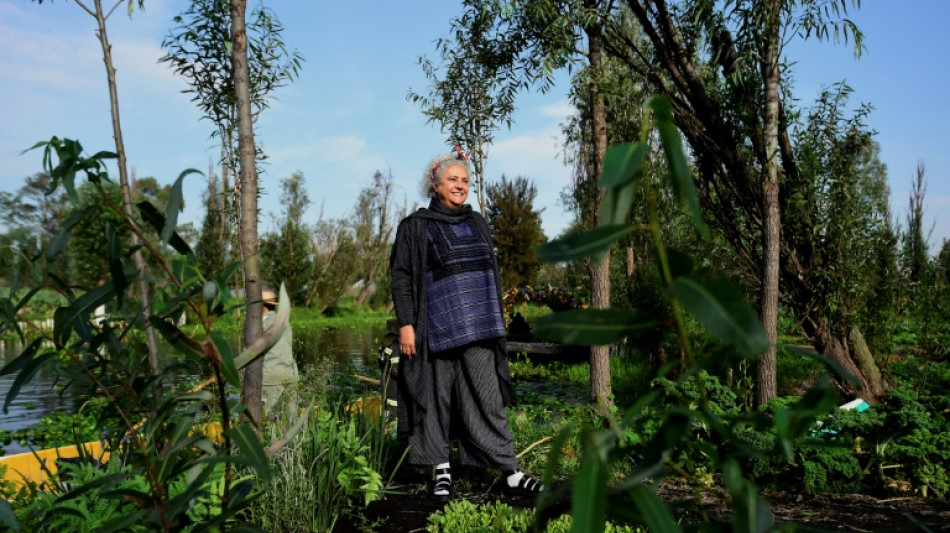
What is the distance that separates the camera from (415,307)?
417 centimetres

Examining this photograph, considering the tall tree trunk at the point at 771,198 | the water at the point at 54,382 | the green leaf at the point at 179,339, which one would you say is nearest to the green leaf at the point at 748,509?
the green leaf at the point at 179,339

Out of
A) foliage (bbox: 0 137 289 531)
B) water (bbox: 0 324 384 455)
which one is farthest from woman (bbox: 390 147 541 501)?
foliage (bbox: 0 137 289 531)

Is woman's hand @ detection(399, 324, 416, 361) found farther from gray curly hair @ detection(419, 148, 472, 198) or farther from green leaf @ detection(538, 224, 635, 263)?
green leaf @ detection(538, 224, 635, 263)

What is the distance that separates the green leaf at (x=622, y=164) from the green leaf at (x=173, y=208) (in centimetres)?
50

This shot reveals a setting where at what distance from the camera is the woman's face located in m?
4.22

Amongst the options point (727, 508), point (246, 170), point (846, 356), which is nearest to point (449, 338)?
point (246, 170)

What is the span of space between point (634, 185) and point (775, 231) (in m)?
6.24

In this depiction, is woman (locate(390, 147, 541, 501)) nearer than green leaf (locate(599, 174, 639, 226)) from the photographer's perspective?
No

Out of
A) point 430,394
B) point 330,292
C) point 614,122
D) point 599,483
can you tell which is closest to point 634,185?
point 599,483

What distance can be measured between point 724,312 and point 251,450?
0.54 m

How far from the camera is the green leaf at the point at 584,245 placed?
0.56 m

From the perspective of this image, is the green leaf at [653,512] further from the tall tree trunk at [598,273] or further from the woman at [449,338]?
the tall tree trunk at [598,273]

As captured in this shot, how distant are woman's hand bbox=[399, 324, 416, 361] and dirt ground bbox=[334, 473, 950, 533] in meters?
0.69

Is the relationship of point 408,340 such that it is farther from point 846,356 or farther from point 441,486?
point 846,356
